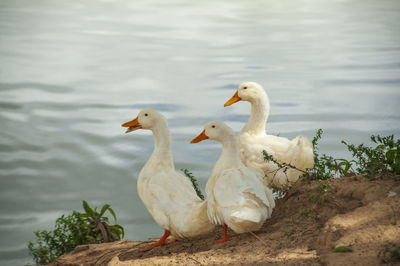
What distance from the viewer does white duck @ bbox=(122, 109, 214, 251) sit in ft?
13.5

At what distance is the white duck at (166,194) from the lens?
4.10m

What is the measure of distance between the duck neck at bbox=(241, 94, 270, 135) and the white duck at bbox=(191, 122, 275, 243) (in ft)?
4.84

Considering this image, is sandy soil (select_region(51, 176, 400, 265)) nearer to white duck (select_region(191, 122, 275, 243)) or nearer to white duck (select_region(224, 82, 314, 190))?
white duck (select_region(191, 122, 275, 243))

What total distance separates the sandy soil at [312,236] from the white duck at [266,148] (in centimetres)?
30

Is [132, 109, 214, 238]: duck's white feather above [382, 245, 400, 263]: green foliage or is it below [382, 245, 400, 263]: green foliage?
above

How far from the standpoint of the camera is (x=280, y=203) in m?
4.58

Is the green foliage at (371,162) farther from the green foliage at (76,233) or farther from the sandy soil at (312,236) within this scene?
the green foliage at (76,233)

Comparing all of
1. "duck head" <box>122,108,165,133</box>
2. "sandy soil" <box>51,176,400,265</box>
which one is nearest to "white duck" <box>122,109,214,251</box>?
"duck head" <box>122,108,165,133</box>

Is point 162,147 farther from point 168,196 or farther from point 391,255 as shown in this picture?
point 391,255

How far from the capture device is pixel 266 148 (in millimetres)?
5359

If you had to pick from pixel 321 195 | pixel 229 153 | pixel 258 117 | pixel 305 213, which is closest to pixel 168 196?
pixel 229 153

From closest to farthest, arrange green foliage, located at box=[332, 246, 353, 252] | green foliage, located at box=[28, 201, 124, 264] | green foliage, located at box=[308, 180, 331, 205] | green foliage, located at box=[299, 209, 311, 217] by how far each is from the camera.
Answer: green foliage, located at box=[332, 246, 353, 252] → green foliage, located at box=[299, 209, 311, 217] → green foliage, located at box=[308, 180, 331, 205] → green foliage, located at box=[28, 201, 124, 264]

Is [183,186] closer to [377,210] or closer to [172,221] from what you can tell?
[172,221]

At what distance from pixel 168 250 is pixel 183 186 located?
545 millimetres
